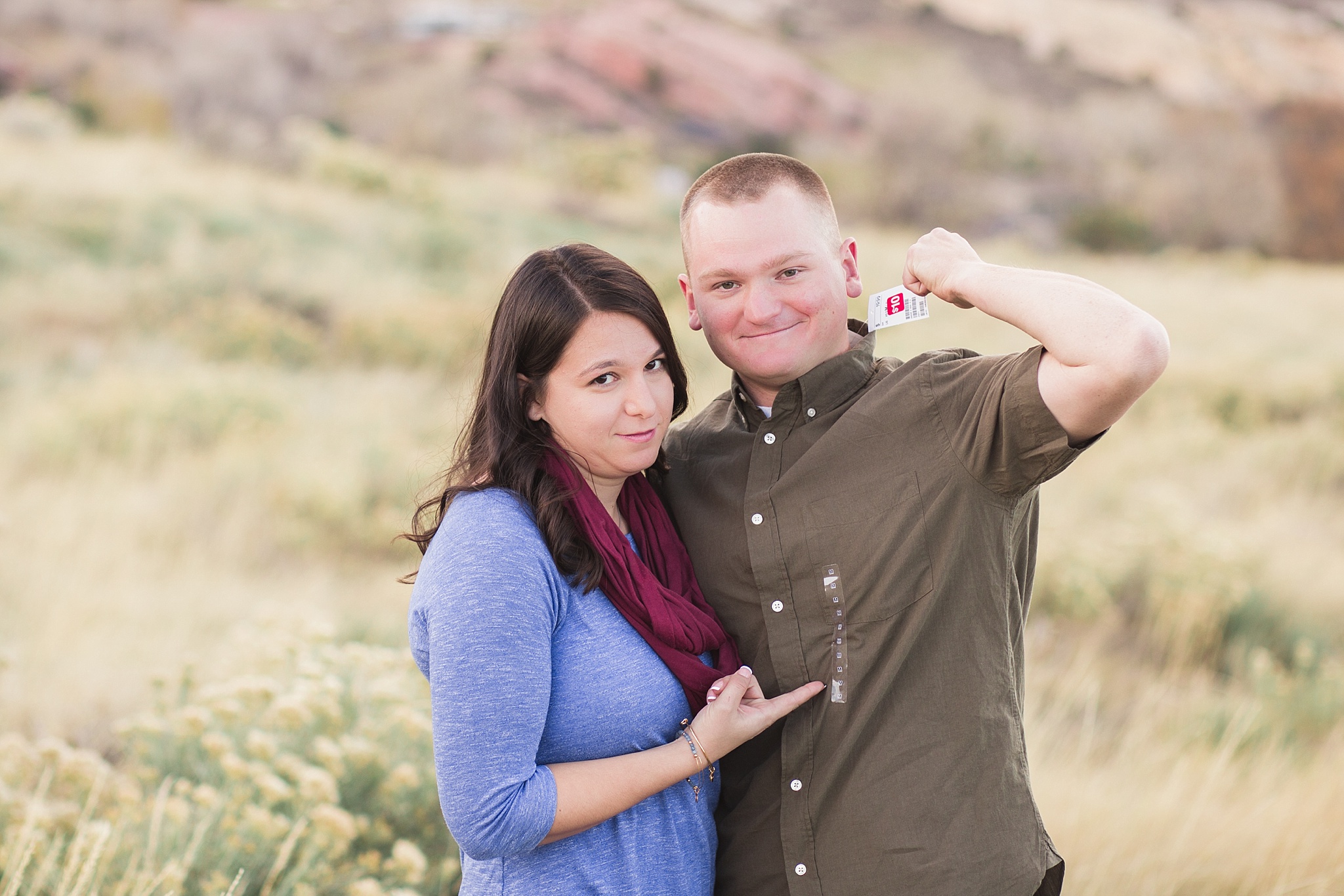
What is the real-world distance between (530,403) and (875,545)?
0.78 meters

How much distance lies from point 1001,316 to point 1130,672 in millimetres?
4513

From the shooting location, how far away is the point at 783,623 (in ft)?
7.20

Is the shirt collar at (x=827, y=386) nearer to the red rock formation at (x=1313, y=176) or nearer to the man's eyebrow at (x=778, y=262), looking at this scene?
the man's eyebrow at (x=778, y=262)

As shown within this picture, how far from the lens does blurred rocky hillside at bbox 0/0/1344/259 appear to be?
79.7 ft

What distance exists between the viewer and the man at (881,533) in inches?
77.6

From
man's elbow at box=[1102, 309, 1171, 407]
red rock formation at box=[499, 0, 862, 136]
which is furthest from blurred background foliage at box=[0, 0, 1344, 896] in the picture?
man's elbow at box=[1102, 309, 1171, 407]

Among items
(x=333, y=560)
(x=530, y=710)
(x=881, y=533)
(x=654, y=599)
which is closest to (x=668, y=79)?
(x=333, y=560)

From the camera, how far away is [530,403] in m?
2.19

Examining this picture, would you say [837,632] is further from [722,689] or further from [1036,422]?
[1036,422]

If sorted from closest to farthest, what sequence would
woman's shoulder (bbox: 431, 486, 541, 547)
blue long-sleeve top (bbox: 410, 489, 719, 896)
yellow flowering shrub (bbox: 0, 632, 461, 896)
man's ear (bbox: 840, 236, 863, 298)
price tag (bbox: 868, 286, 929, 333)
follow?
blue long-sleeve top (bbox: 410, 489, 719, 896)
woman's shoulder (bbox: 431, 486, 541, 547)
price tag (bbox: 868, 286, 929, 333)
man's ear (bbox: 840, 236, 863, 298)
yellow flowering shrub (bbox: 0, 632, 461, 896)

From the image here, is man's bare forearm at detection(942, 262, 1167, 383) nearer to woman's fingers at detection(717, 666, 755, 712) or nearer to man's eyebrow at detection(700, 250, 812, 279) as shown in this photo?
man's eyebrow at detection(700, 250, 812, 279)

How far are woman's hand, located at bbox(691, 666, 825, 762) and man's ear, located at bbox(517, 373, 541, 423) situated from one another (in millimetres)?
670

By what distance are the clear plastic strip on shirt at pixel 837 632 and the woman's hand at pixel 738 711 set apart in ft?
0.12

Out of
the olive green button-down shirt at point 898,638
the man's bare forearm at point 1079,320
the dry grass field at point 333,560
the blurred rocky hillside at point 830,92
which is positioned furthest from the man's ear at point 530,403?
the blurred rocky hillside at point 830,92
